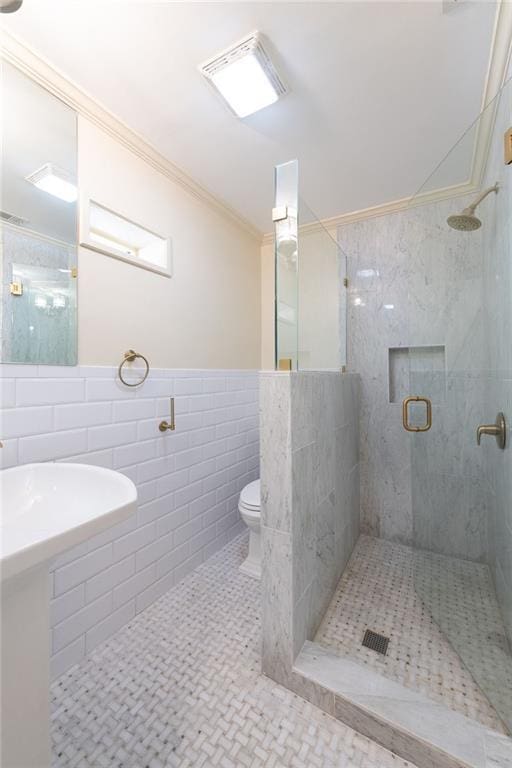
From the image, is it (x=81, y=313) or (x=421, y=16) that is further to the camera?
(x=81, y=313)

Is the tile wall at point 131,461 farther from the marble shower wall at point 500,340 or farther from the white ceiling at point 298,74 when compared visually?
the marble shower wall at point 500,340

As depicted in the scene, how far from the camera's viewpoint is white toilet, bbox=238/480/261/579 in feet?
5.67

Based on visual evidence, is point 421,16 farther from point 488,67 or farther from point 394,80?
point 488,67

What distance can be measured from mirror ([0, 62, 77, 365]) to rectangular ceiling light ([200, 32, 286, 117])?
0.67 m

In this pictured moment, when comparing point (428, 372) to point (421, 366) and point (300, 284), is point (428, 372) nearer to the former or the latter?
point (421, 366)

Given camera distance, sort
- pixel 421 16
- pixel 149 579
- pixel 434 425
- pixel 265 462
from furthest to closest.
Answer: pixel 434 425 < pixel 149 579 < pixel 265 462 < pixel 421 16

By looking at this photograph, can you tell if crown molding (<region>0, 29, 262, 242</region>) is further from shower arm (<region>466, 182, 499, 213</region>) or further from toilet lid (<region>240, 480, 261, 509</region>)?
toilet lid (<region>240, 480, 261, 509</region>)

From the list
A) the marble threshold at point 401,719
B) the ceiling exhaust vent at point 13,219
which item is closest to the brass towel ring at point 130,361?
the ceiling exhaust vent at point 13,219

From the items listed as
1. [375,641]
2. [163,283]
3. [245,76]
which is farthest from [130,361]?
[375,641]

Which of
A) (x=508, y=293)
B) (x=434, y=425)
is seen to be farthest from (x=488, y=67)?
(x=434, y=425)

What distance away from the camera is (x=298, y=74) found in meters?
1.25

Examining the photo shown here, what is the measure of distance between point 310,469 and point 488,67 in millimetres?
1815

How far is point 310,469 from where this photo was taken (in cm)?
132

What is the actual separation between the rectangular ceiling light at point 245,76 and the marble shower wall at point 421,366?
1092mm
